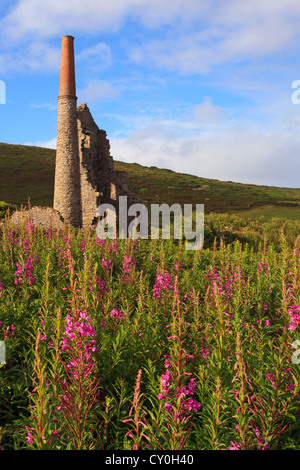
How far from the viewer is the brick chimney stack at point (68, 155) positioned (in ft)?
75.3

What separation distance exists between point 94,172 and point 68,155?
2376 millimetres

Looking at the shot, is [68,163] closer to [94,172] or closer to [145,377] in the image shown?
[94,172]

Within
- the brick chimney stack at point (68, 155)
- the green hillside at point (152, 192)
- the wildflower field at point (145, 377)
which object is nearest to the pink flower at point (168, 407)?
the wildflower field at point (145, 377)

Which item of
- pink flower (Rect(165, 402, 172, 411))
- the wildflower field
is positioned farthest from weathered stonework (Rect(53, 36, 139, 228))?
pink flower (Rect(165, 402, 172, 411))

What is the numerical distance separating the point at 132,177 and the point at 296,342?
83.3 metres

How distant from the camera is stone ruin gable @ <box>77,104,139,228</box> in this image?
22922 mm

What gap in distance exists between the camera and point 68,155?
23.1 meters

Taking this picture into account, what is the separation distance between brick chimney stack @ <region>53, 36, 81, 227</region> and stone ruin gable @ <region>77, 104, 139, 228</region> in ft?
1.28

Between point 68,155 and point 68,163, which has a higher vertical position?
point 68,155

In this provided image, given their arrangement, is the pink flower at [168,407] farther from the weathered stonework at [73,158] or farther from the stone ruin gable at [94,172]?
the weathered stonework at [73,158]

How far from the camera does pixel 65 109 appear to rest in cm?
2291

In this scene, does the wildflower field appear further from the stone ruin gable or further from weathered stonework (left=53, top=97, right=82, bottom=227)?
weathered stonework (left=53, top=97, right=82, bottom=227)

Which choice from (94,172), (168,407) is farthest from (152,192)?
(168,407)
